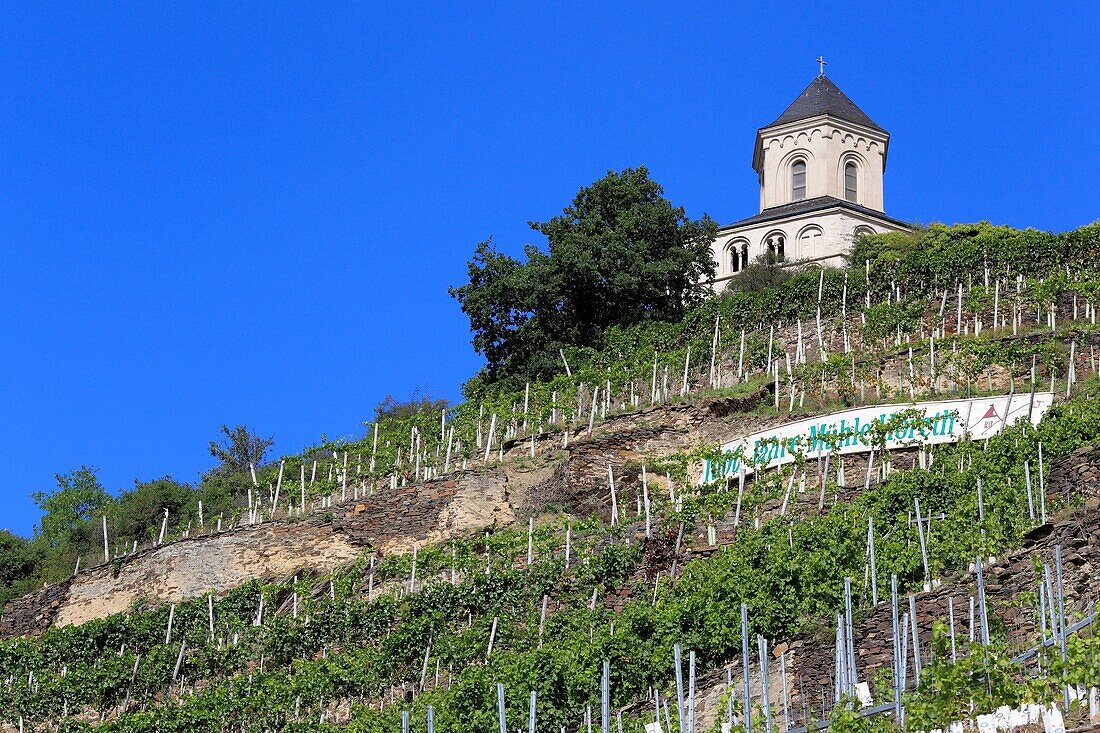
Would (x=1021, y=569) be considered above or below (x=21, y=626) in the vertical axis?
below

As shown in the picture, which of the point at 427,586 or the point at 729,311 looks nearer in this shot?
the point at 427,586

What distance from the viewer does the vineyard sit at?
20.3 m

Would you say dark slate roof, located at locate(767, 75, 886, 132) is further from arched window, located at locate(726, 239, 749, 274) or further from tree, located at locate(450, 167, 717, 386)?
tree, located at locate(450, 167, 717, 386)

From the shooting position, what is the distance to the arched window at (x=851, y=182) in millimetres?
54750

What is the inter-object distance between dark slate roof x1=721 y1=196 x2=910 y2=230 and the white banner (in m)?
22.8

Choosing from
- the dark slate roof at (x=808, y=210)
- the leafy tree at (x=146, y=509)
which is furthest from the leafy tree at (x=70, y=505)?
the dark slate roof at (x=808, y=210)

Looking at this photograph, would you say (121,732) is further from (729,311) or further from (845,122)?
(845,122)

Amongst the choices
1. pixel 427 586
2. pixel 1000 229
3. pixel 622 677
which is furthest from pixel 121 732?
pixel 1000 229

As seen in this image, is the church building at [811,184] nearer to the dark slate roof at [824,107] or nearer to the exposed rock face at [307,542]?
the dark slate roof at [824,107]

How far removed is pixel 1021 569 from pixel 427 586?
1072 cm

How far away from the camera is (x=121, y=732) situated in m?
26.4

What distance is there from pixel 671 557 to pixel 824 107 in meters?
31.3

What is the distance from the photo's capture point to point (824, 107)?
55688mm

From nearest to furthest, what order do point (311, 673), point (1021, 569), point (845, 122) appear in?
point (1021, 569) → point (311, 673) → point (845, 122)
